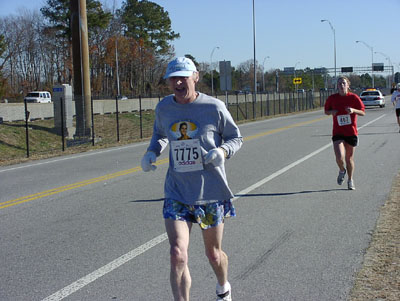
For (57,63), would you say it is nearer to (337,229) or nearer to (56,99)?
(56,99)

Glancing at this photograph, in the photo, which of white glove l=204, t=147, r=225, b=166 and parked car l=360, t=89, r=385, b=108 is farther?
parked car l=360, t=89, r=385, b=108

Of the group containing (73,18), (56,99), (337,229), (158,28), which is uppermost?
(158,28)

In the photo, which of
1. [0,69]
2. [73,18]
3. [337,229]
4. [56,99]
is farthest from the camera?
[0,69]

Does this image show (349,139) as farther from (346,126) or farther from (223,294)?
(223,294)

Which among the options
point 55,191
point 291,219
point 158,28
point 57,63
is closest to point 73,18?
point 55,191

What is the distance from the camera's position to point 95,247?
6.34m

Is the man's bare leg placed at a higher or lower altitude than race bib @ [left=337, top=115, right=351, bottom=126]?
lower

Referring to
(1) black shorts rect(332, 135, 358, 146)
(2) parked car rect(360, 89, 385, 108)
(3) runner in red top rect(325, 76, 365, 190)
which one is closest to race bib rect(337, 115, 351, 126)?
(3) runner in red top rect(325, 76, 365, 190)

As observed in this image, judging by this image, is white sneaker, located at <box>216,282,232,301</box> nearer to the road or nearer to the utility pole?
the road

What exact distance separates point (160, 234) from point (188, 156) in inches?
115

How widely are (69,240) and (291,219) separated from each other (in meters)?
2.85

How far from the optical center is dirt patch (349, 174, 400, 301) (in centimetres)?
462

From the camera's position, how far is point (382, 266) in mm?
5324

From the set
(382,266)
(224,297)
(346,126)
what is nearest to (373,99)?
(346,126)
